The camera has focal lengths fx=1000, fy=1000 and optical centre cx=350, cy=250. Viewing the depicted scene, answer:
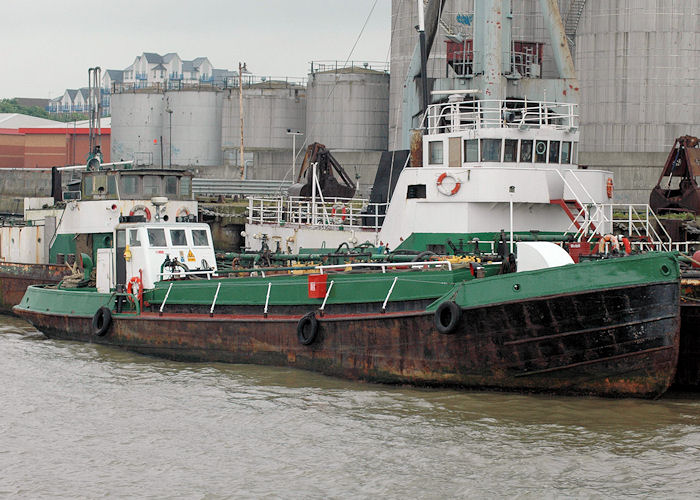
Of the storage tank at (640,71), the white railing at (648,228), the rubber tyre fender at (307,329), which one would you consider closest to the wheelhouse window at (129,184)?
the rubber tyre fender at (307,329)

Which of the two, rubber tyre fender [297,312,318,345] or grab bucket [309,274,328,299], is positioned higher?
grab bucket [309,274,328,299]

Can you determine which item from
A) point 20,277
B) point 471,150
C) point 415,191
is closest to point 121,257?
point 415,191

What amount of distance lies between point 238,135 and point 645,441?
162ft

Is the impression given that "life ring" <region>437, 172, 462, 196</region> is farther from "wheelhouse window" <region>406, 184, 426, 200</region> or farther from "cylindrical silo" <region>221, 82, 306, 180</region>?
"cylindrical silo" <region>221, 82, 306, 180</region>

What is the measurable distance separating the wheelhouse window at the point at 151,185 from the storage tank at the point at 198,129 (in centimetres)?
3879

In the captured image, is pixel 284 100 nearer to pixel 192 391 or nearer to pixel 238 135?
pixel 238 135

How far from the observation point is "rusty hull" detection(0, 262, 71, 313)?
2778 centimetres

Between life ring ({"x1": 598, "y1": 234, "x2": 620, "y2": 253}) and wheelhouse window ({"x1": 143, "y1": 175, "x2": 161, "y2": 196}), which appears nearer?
life ring ({"x1": 598, "y1": 234, "x2": 620, "y2": 253})

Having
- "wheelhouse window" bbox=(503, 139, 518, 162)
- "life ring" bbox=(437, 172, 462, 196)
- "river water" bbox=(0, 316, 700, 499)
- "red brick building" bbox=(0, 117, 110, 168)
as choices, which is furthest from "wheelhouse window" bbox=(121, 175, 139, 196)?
"red brick building" bbox=(0, 117, 110, 168)

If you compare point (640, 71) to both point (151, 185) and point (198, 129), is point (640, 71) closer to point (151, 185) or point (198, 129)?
point (151, 185)

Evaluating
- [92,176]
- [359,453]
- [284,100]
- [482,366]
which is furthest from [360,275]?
[284,100]

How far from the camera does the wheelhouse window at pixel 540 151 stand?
21344 mm

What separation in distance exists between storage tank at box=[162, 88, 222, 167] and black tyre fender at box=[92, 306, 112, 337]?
142ft

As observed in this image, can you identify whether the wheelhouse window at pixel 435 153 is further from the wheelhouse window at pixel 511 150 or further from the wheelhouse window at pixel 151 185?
the wheelhouse window at pixel 151 185
